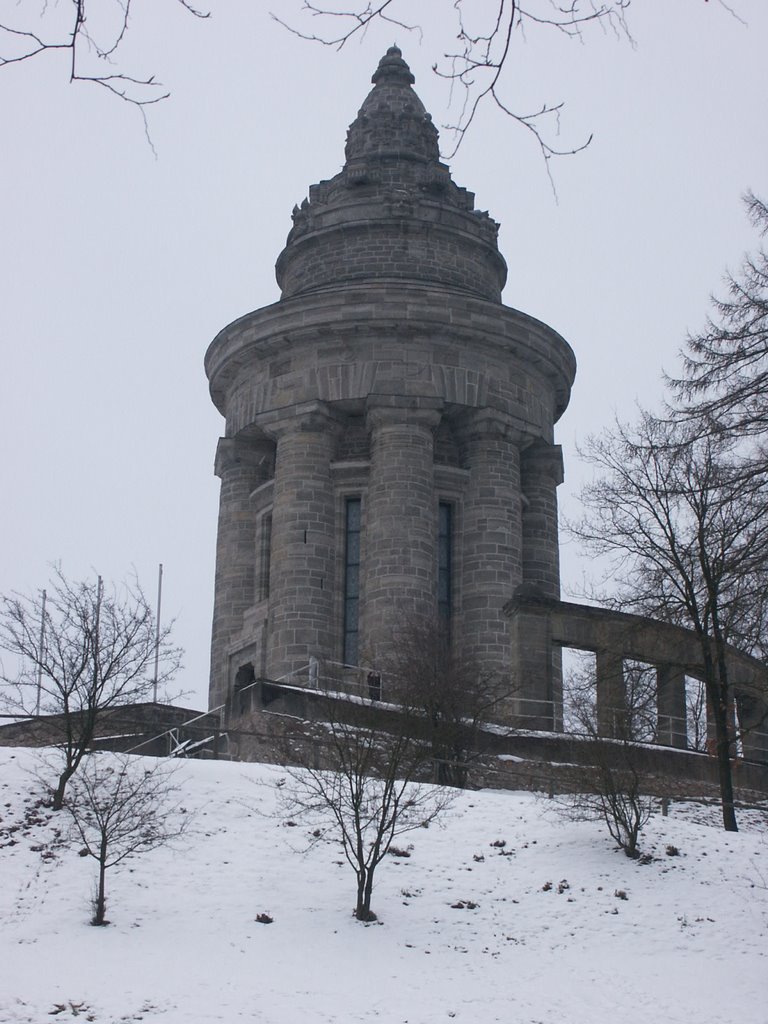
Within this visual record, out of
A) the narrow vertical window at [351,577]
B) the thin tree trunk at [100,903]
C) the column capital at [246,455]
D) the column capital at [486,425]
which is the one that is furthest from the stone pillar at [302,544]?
the thin tree trunk at [100,903]

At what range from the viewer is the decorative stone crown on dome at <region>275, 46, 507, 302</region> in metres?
40.3

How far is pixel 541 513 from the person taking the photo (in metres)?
39.4

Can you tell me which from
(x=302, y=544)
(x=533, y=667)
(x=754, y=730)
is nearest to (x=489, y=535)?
(x=533, y=667)

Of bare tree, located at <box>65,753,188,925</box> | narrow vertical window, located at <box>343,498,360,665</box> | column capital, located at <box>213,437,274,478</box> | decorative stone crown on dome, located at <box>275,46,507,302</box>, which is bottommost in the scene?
bare tree, located at <box>65,753,188,925</box>

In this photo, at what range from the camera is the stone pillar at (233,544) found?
125 ft

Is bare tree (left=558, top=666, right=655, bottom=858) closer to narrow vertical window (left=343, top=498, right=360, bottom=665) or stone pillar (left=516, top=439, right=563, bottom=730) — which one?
narrow vertical window (left=343, top=498, right=360, bottom=665)

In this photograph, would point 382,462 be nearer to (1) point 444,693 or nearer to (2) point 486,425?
Answer: (2) point 486,425

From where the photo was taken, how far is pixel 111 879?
20719 mm

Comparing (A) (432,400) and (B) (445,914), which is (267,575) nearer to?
(A) (432,400)

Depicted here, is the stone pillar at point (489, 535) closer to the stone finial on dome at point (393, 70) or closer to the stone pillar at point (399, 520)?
the stone pillar at point (399, 520)

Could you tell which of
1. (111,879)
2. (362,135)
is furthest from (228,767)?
(362,135)

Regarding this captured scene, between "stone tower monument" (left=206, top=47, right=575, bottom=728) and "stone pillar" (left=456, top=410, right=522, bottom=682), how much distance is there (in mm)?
45

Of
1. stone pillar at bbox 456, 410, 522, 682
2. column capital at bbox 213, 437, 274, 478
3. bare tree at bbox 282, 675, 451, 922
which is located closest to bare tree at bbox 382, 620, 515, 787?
bare tree at bbox 282, 675, 451, 922

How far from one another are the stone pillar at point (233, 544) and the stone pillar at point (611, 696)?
9.57 meters
